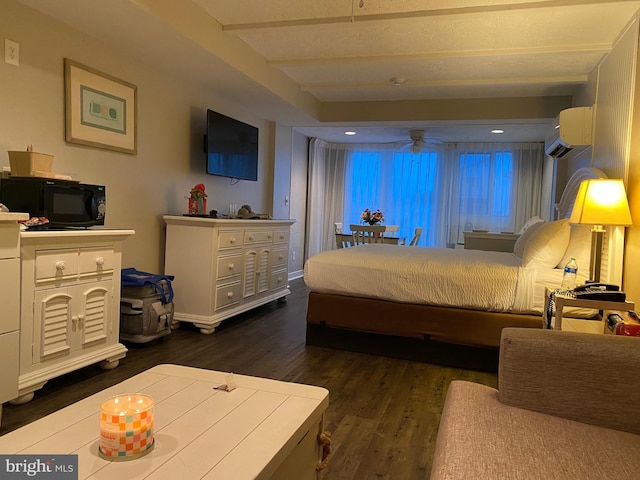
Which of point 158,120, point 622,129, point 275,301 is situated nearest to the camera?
point 622,129

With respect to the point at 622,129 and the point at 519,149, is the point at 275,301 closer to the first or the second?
the point at 622,129

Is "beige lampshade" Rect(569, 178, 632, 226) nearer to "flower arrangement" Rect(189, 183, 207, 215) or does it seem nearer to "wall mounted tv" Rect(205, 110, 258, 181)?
"flower arrangement" Rect(189, 183, 207, 215)

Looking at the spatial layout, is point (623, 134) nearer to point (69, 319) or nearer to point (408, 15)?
point (408, 15)

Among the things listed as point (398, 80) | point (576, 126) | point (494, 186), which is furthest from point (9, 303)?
point (494, 186)

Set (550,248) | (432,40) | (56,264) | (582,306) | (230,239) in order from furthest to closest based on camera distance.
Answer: (230,239), (432,40), (550,248), (56,264), (582,306)

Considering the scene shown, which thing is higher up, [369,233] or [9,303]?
[369,233]

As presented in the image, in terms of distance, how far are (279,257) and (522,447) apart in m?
3.84

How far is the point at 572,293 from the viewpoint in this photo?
2.41 m

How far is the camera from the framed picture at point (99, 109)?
119 inches

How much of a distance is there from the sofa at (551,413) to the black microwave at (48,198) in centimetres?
218

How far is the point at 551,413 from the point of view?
1.47 meters

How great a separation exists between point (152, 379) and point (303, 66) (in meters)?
3.46

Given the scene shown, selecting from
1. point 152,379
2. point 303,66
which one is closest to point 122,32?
point 303,66

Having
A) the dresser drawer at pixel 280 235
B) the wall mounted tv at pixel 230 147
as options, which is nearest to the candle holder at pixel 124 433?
the wall mounted tv at pixel 230 147
